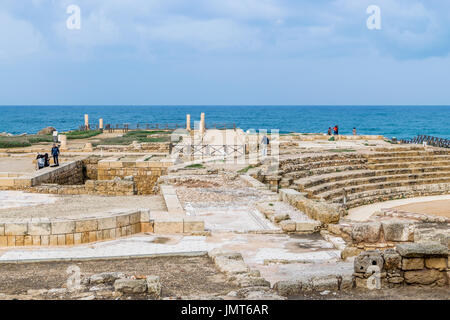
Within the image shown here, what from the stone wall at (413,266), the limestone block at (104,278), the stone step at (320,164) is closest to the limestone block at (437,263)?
the stone wall at (413,266)

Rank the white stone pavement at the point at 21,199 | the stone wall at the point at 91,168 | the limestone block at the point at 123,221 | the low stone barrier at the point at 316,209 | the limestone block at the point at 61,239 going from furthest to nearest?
the stone wall at the point at 91,168 < the white stone pavement at the point at 21,199 < the low stone barrier at the point at 316,209 < the limestone block at the point at 123,221 < the limestone block at the point at 61,239

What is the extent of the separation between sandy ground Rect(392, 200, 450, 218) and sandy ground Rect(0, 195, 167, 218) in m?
10.4

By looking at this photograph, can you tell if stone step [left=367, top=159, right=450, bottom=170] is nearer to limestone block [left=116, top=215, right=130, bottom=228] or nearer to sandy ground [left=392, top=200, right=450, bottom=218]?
sandy ground [left=392, top=200, right=450, bottom=218]

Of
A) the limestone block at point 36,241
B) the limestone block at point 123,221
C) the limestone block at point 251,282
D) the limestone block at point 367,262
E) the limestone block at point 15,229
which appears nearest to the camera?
the limestone block at point 367,262

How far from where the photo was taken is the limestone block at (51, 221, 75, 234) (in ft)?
37.3

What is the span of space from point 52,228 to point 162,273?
3.41 m

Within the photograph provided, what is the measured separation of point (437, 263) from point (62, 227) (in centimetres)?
732

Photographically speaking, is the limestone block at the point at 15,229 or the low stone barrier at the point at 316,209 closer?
the limestone block at the point at 15,229

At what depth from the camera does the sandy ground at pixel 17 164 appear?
74.5 ft

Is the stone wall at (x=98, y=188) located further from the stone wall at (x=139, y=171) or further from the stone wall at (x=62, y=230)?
the stone wall at (x=62, y=230)

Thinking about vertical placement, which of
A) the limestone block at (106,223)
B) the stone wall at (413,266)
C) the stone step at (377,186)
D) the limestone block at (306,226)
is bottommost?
the stone step at (377,186)

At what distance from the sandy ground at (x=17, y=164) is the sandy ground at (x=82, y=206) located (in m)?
6.44

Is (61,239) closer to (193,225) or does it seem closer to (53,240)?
(53,240)

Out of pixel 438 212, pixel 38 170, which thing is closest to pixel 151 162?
pixel 38 170
